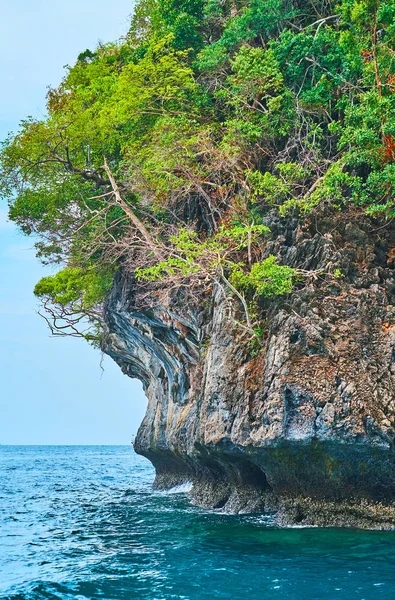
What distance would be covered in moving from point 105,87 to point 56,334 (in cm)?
1065

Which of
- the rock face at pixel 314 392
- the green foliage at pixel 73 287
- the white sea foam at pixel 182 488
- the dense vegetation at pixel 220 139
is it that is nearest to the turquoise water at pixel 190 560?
the rock face at pixel 314 392

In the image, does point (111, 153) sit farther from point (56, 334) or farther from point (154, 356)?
point (56, 334)

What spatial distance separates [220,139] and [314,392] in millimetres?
8195

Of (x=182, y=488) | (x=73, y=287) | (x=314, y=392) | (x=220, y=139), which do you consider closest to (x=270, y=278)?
(x=314, y=392)

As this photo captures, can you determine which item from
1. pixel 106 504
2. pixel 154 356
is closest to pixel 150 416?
pixel 154 356

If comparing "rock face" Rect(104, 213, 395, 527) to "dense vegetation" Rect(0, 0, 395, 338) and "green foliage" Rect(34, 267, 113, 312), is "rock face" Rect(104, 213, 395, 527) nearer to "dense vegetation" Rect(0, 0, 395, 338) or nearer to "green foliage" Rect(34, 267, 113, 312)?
"dense vegetation" Rect(0, 0, 395, 338)

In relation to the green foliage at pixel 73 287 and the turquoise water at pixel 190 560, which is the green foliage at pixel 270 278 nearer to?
the turquoise water at pixel 190 560

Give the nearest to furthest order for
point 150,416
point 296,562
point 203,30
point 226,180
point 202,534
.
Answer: point 296,562 < point 202,534 < point 226,180 < point 203,30 < point 150,416

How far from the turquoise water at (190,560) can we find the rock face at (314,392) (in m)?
0.85

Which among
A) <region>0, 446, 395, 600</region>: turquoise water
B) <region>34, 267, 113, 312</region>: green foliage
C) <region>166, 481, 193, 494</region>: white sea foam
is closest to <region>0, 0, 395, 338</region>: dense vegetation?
<region>34, 267, 113, 312</region>: green foliage

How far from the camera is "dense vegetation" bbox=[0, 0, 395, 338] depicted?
14.1 m

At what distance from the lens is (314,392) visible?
1240 centimetres

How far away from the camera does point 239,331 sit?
14648 millimetres

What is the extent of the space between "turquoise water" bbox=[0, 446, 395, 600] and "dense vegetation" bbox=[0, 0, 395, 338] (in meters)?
4.67
